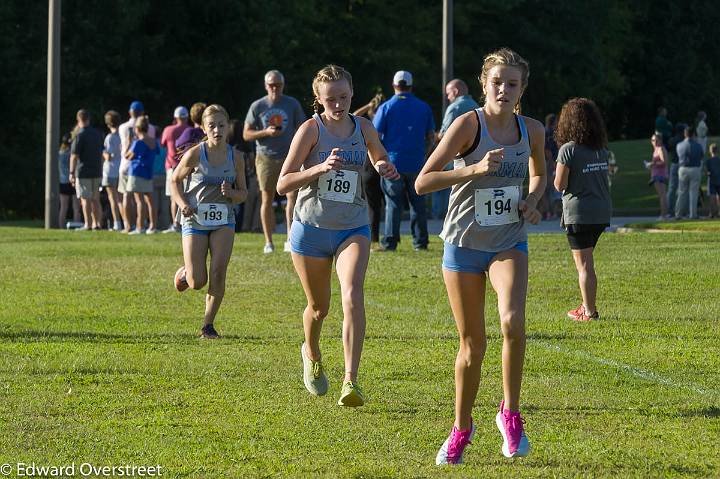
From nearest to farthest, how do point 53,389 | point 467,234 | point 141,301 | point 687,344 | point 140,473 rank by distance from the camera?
1. point 140,473
2. point 467,234
3. point 53,389
4. point 687,344
5. point 141,301

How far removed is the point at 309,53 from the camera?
5175cm

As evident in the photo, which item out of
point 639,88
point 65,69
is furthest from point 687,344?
point 639,88

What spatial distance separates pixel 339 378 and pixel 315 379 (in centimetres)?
71

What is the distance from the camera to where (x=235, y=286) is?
1611cm

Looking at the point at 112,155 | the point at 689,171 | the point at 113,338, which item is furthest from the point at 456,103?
the point at 689,171

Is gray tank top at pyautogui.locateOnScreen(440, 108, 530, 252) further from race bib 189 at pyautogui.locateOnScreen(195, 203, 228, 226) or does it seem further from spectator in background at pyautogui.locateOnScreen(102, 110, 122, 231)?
spectator in background at pyautogui.locateOnScreen(102, 110, 122, 231)

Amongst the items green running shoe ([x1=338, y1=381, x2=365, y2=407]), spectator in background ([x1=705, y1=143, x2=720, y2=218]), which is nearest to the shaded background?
spectator in background ([x1=705, y1=143, x2=720, y2=218])

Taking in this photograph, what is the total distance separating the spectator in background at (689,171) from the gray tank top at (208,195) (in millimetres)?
19313

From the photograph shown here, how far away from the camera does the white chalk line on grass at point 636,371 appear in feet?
30.0

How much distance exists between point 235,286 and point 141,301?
148 cm

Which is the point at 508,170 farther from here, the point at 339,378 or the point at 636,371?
the point at 636,371

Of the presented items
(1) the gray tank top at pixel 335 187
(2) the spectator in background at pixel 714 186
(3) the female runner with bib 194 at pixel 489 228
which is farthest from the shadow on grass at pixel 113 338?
(2) the spectator in background at pixel 714 186

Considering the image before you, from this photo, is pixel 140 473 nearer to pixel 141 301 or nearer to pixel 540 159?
pixel 540 159

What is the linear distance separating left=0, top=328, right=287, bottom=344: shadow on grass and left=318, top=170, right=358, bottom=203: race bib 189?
9.93 feet
